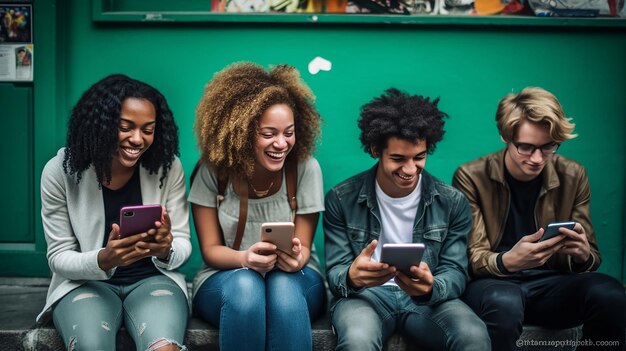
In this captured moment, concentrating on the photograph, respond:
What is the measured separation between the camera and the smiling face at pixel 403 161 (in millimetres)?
3312

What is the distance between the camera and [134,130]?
335 cm

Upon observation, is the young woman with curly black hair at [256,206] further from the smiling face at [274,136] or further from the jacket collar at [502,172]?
the jacket collar at [502,172]

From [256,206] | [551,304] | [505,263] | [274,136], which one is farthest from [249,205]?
[551,304]

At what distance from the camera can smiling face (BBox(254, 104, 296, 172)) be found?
11.1 feet

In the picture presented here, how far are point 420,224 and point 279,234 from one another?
2.61 feet

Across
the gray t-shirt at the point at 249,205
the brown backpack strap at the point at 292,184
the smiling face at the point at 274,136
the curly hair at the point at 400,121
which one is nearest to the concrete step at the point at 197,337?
the gray t-shirt at the point at 249,205

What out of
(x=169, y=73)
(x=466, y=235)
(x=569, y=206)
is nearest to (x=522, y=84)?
(x=569, y=206)

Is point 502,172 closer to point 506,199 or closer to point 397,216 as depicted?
point 506,199

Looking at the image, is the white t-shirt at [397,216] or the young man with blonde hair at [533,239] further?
the white t-shirt at [397,216]

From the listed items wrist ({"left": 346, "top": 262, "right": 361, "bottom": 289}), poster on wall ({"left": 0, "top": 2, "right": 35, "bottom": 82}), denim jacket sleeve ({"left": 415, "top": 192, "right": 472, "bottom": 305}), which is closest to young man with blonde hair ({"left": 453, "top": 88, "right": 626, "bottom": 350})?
denim jacket sleeve ({"left": 415, "top": 192, "right": 472, "bottom": 305})

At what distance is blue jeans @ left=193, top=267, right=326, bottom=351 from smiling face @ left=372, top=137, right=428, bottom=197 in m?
0.71

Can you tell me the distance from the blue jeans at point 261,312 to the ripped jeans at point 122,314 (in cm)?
23

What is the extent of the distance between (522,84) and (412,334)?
187cm

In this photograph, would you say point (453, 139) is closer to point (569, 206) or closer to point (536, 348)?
point (569, 206)
